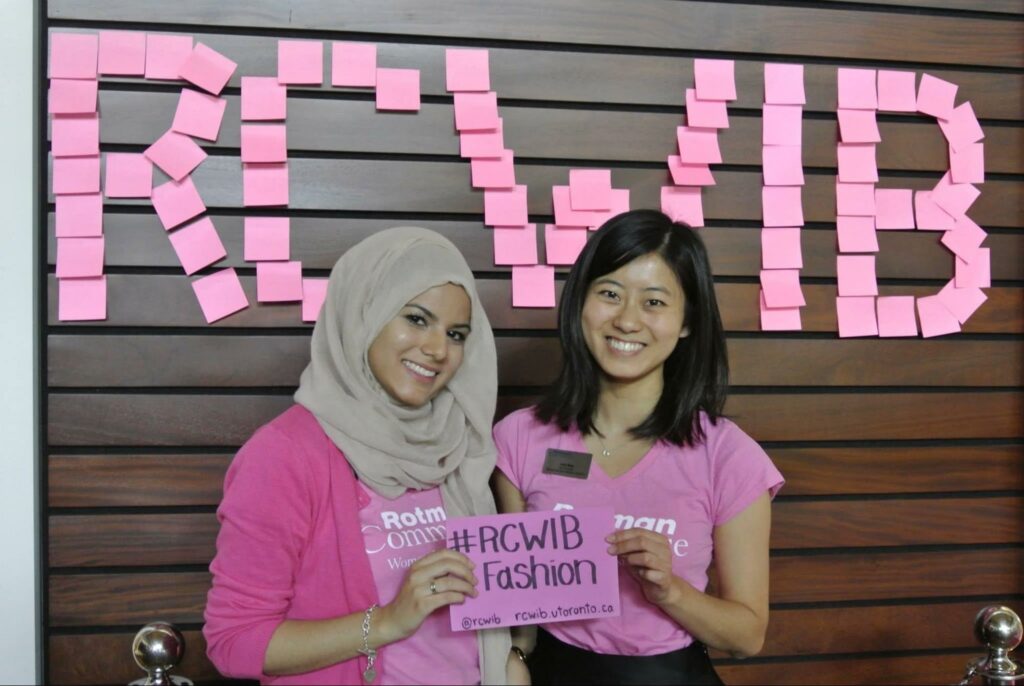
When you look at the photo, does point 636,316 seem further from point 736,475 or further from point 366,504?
point 366,504

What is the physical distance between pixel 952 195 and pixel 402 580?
6.59ft

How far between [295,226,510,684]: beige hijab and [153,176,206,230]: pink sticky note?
0.70 meters

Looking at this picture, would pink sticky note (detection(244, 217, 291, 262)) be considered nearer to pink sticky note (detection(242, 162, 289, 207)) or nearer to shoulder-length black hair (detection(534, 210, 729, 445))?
pink sticky note (detection(242, 162, 289, 207))

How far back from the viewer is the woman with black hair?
1659 mm

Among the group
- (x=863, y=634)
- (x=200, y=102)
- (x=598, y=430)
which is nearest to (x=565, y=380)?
(x=598, y=430)

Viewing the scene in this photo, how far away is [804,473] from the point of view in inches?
96.6

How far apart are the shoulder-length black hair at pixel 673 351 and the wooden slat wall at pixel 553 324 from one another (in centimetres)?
51

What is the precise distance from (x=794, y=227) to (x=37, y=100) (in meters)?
2.08

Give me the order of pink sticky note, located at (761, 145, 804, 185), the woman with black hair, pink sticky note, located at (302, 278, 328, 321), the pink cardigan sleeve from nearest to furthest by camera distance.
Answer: the pink cardigan sleeve < the woman with black hair < pink sticky note, located at (302, 278, 328, 321) < pink sticky note, located at (761, 145, 804, 185)

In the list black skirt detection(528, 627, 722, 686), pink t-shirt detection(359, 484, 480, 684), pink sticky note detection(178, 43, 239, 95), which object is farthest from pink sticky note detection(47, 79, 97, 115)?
black skirt detection(528, 627, 722, 686)

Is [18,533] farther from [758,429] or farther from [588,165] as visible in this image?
[758,429]

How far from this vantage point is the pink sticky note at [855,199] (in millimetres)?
2445

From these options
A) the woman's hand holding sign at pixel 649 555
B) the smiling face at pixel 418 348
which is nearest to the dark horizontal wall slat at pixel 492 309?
the smiling face at pixel 418 348

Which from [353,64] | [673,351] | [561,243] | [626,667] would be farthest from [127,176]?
[626,667]
